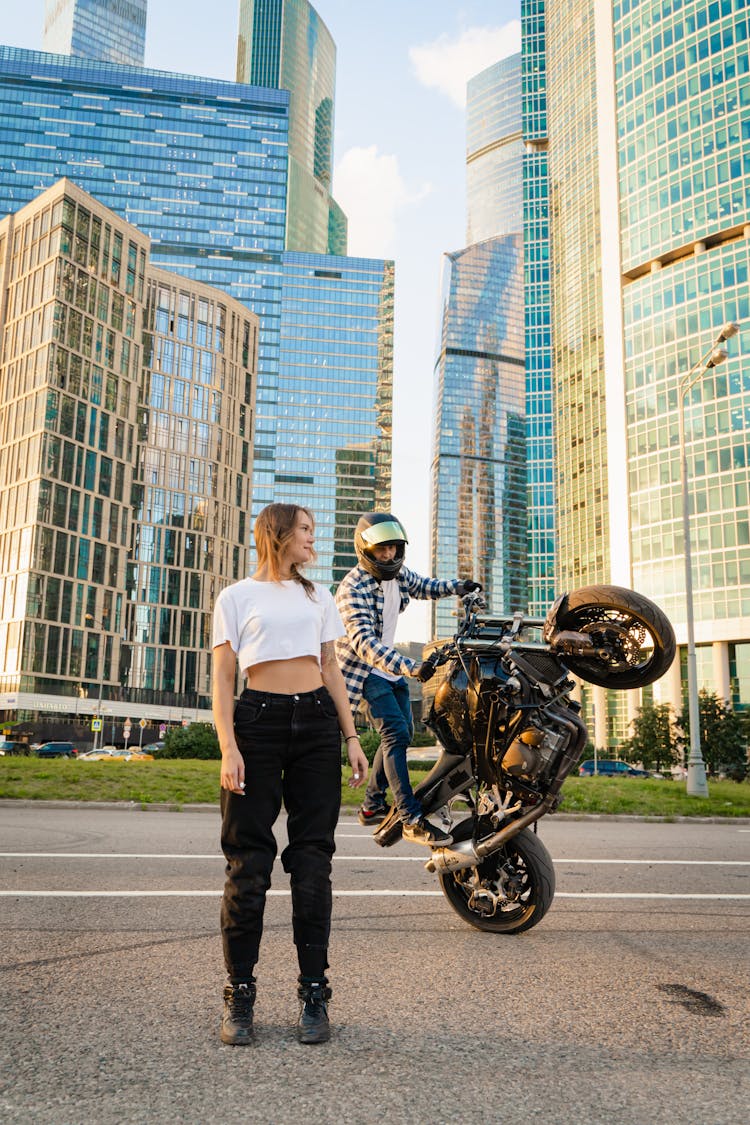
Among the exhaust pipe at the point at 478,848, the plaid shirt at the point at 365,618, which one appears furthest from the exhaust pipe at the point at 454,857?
the plaid shirt at the point at 365,618

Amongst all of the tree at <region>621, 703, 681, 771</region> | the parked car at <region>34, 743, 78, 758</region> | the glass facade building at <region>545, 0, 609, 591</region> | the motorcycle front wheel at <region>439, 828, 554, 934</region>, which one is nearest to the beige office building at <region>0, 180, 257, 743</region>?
the parked car at <region>34, 743, 78, 758</region>

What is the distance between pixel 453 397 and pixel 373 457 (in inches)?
1260

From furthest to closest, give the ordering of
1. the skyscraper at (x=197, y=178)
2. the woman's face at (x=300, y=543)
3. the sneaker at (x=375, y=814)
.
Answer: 1. the skyscraper at (x=197, y=178)
2. the sneaker at (x=375, y=814)
3. the woman's face at (x=300, y=543)

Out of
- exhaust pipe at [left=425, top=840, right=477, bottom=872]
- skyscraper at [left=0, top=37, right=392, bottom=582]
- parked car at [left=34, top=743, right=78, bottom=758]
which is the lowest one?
parked car at [left=34, top=743, right=78, bottom=758]

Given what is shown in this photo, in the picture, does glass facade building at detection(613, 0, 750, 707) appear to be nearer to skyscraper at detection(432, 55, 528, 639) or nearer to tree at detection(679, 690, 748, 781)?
tree at detection(679, 690, 748, 781)

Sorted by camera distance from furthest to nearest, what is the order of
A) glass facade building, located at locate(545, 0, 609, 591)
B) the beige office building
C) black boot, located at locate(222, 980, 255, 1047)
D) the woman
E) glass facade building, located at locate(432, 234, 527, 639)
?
glass facade building, located at locate(432, 234, 527, 639) → glass facade building, located at locate(545, 0, 609, 591) → the beige office building → the woman → black boot, located at locate(222, 980, 255, 1047)

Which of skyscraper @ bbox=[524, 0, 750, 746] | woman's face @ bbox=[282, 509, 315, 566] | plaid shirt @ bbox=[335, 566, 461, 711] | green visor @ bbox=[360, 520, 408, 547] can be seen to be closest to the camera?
woman's face @ bbox=[282, 509, 315, 566]

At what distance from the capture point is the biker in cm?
501

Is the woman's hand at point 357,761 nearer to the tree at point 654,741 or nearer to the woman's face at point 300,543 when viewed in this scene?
the woman's face at point 300,543

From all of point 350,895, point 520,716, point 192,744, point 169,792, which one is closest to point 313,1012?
point 520,716

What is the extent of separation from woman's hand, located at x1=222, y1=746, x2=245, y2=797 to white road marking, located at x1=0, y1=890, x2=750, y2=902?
7.99 ft

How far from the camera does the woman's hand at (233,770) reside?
3.16 metres

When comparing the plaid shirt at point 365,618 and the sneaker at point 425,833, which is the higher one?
the plaid shirt at point 365,618

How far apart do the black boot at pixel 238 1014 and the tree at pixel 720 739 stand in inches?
2012
